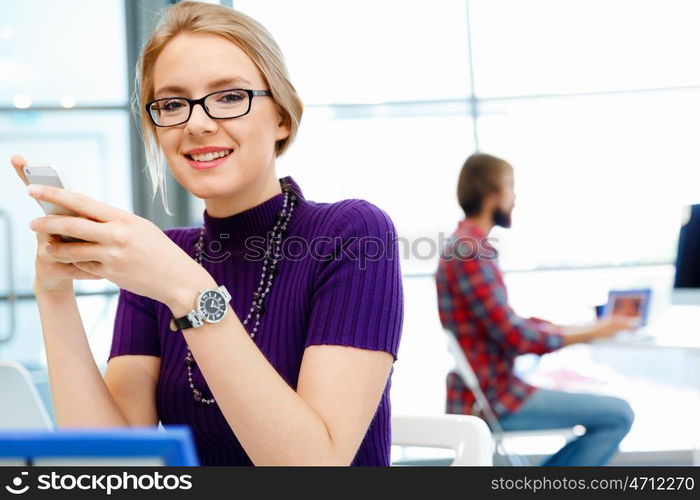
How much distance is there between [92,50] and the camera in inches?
144

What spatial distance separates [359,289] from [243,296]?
22 cm

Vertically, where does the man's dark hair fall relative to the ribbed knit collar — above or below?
above

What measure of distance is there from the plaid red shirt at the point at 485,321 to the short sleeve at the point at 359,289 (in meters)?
1.55

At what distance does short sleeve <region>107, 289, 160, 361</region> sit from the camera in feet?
4.11

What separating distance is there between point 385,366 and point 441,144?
2.91 m

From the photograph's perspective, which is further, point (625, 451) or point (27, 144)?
point (625, 451)

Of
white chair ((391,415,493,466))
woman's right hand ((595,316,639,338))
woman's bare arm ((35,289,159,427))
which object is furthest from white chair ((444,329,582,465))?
woman's bare arm ((35,289,159,427))

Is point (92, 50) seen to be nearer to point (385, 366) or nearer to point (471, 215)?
point (471, 215)

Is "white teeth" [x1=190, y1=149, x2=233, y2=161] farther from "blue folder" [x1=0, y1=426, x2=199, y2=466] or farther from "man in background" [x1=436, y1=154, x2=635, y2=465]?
"man in background" [x1=436, y1=154, x2=635, y2=465]

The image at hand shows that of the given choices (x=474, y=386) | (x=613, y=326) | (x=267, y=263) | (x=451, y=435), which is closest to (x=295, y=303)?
(x=267, y=263)

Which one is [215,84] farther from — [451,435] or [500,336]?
[500,336]

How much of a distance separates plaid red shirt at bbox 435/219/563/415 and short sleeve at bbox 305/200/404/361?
5.09 feet

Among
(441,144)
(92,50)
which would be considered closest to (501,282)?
(441,144)

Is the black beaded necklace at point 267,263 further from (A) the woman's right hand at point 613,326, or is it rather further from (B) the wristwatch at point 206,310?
(A) the woman's right hand at point 613,326
